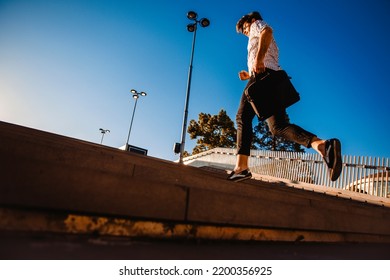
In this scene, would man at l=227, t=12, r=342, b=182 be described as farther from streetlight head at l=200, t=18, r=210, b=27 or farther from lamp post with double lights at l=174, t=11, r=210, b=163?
streetlight head at l=200, t=18, r=210, b=27

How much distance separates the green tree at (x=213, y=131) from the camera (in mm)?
37312

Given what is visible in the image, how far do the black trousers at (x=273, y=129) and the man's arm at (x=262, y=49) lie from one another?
0.38 m

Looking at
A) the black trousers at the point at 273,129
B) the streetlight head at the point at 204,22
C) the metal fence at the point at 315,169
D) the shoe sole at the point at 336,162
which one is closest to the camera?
the shoe sole at the point at 336,162

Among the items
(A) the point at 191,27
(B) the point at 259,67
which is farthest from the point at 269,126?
(A) the point at 191,27

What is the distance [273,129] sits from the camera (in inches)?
114

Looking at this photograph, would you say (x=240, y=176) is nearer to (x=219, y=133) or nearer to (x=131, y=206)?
(x=131, y=206)

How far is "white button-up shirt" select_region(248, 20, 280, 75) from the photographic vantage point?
2977 millimetres

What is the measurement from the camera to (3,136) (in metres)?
1.96

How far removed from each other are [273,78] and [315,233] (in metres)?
1.65

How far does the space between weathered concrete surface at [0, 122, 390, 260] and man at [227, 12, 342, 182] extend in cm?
42

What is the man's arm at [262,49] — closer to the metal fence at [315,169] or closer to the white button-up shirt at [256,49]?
the white button-up shirt at [256,49]

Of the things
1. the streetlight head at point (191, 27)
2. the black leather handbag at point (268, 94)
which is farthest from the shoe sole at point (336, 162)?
the streetlight head at point (191, 27)

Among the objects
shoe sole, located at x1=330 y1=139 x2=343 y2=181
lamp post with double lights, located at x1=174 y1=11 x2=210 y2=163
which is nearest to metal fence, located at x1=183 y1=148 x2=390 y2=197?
lamp post with double lights, located at x1=174 y1=11 x2=210 y2=163
